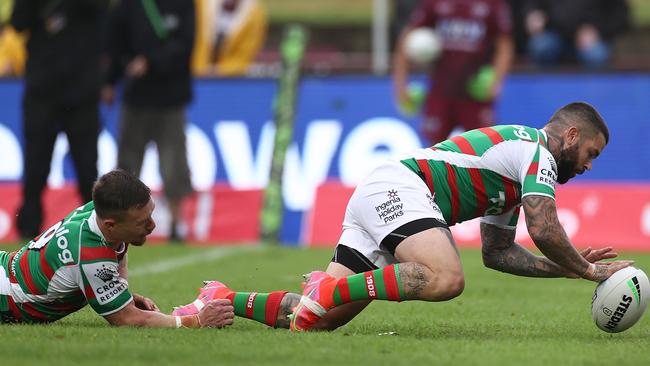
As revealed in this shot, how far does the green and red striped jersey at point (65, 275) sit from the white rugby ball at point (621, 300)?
8.60ft

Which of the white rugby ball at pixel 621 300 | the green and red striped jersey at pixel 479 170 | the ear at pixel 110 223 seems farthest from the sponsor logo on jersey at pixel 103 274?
the white rugby ball at pixel 621 300

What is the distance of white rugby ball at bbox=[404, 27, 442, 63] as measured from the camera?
14859mm

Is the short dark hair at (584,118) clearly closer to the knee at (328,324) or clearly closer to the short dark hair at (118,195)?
the knee at (328,324)

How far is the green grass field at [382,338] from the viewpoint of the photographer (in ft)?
21.2

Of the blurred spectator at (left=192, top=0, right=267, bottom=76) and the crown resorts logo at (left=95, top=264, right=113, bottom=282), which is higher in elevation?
the blurred spectator at (left=192, top=0, right=267, bottom=76)

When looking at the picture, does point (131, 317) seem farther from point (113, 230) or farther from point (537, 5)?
point (537, 5)

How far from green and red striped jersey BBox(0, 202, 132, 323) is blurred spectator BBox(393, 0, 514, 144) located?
791 centimetres

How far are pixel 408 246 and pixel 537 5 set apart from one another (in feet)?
39.8

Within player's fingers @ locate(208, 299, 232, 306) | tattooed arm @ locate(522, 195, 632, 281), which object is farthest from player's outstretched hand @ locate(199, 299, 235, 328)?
tattooed arm @ locate(522, 195, 632, 281)

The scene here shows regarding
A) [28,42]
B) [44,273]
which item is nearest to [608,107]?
[28,42]

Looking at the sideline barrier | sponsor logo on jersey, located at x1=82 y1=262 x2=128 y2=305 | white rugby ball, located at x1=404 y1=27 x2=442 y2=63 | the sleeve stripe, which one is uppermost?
white rugby ball, located at x1=404 y1=27 x2=442 y2=63

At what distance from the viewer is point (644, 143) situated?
1558 centimetres

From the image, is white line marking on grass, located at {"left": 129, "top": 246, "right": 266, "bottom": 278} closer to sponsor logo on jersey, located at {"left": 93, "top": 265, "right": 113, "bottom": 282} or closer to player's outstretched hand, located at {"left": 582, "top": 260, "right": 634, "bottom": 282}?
sponsor logo on jersey, located at {"left": 93, "top": 265, "right": 113, "bottom": 282}

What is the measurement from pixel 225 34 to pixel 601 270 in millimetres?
11319
